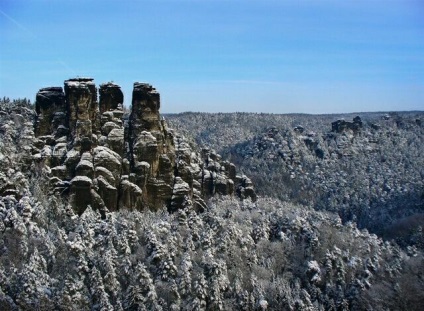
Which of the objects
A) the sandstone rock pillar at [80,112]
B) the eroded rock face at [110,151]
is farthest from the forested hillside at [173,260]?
the sandstone rock pillar at [80,112]

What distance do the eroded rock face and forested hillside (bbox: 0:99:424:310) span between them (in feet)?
10.7

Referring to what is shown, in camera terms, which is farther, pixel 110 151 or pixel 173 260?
pixel 110 151

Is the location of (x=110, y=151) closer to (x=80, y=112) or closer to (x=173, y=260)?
(x=80, y=112)

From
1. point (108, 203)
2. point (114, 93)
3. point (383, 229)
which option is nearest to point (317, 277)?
point (108, 203)

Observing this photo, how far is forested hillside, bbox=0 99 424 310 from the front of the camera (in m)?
66.5

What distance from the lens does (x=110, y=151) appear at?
97000 millimetres

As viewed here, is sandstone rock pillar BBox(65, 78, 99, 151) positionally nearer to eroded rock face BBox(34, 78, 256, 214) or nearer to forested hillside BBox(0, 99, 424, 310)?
eroded rock face BBox(34, 78, 256, 214)

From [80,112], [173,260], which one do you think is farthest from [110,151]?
[173,260]

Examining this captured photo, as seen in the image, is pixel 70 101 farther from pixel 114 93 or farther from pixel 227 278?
pixel 227 278

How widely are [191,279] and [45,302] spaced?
20611 millimetres

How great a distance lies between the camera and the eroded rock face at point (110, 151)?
92.6 metres

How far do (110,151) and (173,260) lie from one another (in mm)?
30147

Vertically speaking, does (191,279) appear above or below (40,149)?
below

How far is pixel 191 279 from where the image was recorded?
237 ft
